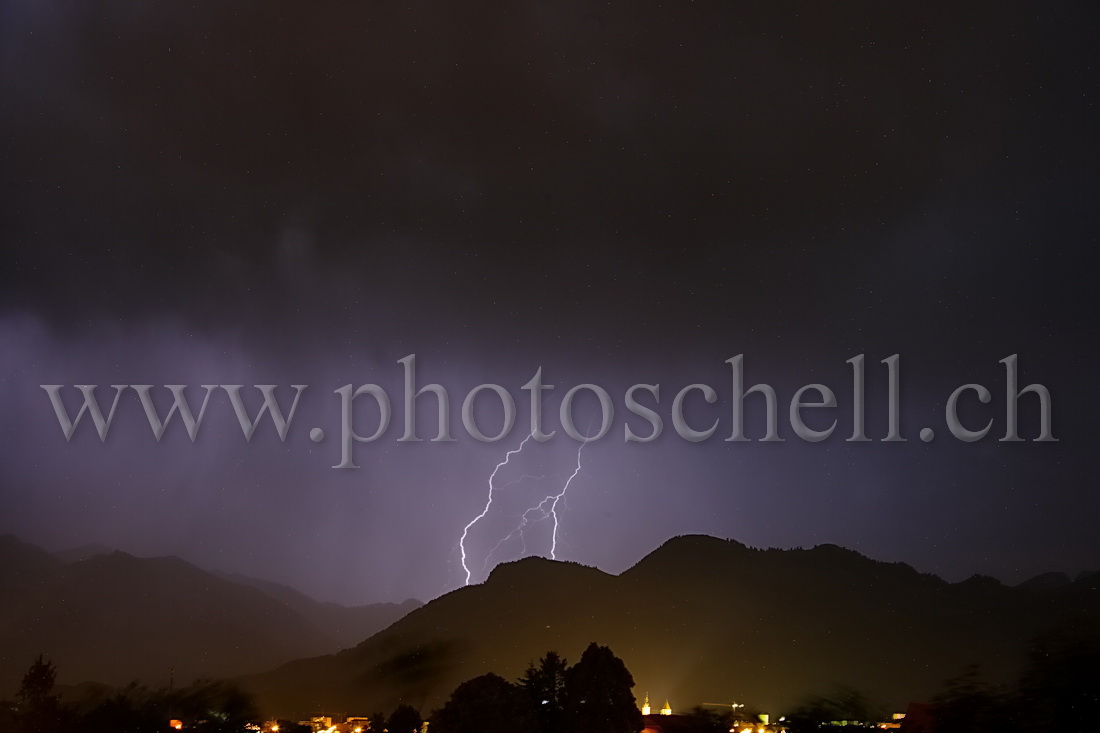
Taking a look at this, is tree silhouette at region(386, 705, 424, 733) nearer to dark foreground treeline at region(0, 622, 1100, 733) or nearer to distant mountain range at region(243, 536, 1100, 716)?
dark foreground treeline at region(0, 622, 1100, 733)

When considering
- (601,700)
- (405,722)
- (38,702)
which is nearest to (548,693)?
(601,700)

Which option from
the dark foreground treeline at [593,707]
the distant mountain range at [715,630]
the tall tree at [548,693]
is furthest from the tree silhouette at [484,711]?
the distant mountain range at [715,630]

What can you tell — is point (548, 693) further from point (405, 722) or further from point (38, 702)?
point (38, 702)

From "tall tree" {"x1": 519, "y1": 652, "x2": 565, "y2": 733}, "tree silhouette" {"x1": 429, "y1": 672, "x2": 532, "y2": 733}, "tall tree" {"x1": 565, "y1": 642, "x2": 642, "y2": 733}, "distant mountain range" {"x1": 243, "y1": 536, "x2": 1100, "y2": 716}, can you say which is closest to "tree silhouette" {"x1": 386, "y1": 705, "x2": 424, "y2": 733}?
"tall tree" {"x1": 519, "y1": 652, "x2": 565, "y2": 733}

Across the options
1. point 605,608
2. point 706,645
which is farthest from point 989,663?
point 605,608

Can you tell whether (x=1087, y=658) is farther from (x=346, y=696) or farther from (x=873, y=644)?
(x=346, y=696)

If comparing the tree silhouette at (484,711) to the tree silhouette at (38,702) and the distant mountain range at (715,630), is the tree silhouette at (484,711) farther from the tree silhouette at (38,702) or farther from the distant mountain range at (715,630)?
the distant mountain range at (715,630)
